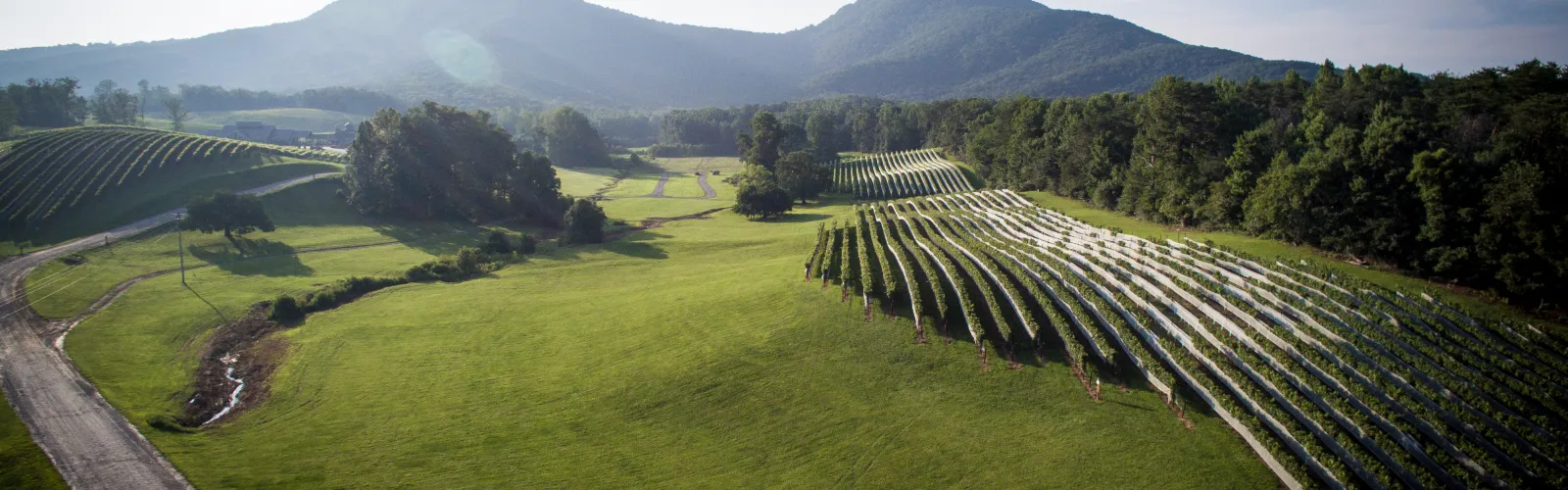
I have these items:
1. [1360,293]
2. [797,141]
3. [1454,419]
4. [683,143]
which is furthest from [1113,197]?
[683,143]

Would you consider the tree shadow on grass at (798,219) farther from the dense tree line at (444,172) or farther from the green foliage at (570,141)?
the green foliage at (570,141)

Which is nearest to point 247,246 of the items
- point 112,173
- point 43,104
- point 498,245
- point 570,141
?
point 498,245

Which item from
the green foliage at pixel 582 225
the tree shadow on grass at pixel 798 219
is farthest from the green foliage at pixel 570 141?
the green foliage at pixel 582 225

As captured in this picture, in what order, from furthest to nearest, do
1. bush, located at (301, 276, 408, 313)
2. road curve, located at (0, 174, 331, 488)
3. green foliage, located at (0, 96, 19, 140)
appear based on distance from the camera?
green foliage, located at (0, 96, 19, 140) < bush, located at (301, 276, 408, 313) < road curve, located at (0, 174, 331, 488)

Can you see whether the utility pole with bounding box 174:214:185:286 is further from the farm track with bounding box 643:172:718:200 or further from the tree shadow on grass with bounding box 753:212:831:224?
the farm track with bounding box 643:172:718:200

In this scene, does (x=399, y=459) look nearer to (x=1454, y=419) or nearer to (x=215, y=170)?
(x=1454, y=419)

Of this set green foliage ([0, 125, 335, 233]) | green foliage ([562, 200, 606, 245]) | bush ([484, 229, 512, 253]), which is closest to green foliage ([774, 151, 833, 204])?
green foliage ([562, 200, 606, 245])
